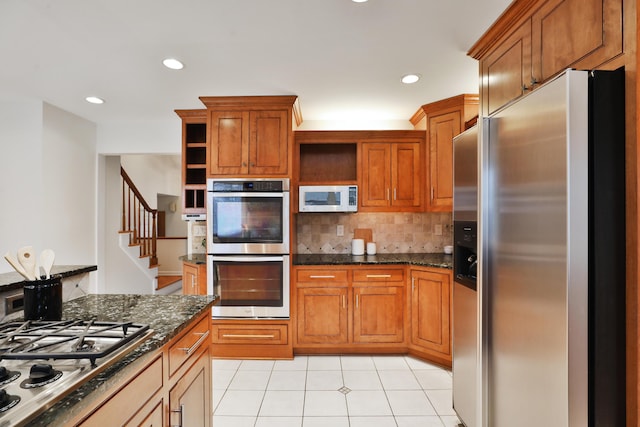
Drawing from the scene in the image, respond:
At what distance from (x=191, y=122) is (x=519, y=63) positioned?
9.88 ft

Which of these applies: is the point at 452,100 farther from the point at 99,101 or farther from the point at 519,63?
the point at 99,101

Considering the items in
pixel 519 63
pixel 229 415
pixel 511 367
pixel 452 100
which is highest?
pixel 452 100

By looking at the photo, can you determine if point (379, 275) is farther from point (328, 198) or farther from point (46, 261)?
point (46, 261)

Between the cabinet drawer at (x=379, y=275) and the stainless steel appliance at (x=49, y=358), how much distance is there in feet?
7.46

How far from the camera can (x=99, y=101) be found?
10.4 ft

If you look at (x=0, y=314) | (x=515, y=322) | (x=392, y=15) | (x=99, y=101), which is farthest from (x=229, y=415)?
(x=99, y=101)

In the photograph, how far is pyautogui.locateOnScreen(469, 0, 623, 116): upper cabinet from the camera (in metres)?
1.22

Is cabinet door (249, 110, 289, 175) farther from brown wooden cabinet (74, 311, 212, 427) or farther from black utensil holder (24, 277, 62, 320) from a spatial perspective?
black utensil holder (24, 277, 62, 320)

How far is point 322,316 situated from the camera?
3.14 metres

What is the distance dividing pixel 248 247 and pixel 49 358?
2253 mm

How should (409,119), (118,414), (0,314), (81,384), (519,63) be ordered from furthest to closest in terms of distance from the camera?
(409,119) < (519,63) < (0,314) < (118,414) < (81,384)

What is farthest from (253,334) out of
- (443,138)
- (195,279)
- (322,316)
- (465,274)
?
(443,138)

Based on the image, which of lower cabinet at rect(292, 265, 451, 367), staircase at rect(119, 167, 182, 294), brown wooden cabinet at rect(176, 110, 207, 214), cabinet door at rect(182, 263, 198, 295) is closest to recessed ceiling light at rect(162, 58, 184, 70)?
brown wooden cabinet at rect(176, 110, 207, 214)

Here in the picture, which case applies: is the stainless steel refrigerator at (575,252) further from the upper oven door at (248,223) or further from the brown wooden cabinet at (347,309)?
→ the upper oven door at (248,223)
